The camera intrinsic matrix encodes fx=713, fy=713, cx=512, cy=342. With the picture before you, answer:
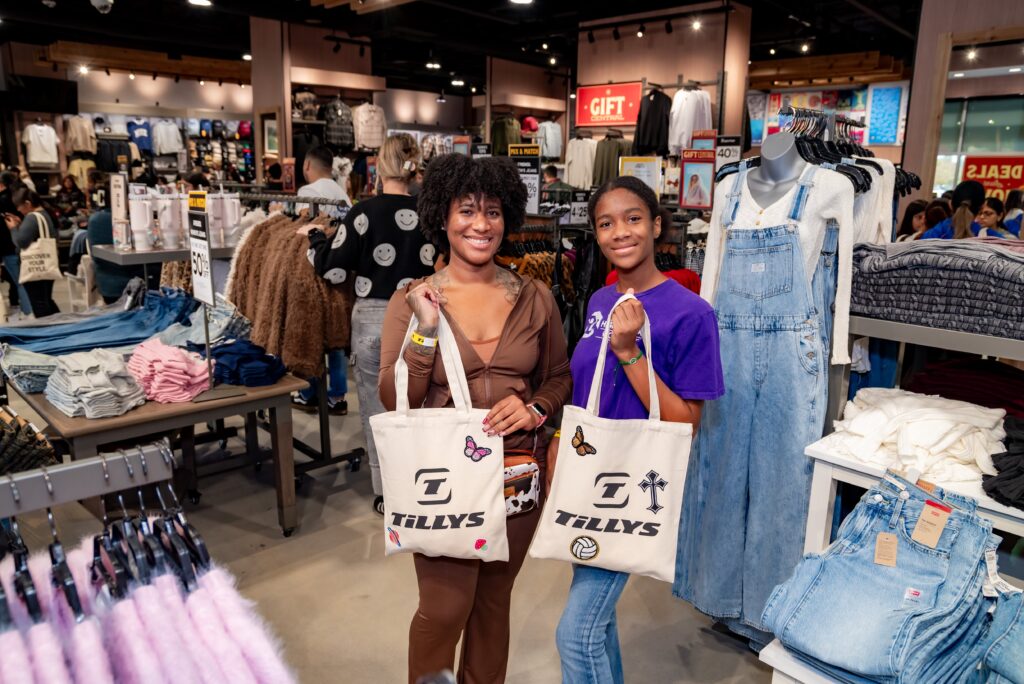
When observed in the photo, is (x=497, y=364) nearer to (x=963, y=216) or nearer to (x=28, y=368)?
(x=28, y=368)

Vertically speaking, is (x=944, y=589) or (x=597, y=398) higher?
(x=597, y=398)

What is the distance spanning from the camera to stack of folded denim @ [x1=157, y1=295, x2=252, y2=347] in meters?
3.39

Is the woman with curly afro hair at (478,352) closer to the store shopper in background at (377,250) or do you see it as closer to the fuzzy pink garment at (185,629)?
the fuzzy pink garment at (185,629)

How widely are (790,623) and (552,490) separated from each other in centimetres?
61

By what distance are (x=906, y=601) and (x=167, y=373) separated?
8.97 ft

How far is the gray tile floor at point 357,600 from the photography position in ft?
8.50

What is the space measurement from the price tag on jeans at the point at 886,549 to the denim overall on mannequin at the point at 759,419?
0.66 meters

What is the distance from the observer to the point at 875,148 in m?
13.9

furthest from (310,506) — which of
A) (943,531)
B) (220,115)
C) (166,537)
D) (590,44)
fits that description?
(220,115)

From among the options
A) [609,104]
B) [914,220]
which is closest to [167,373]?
[914,220]

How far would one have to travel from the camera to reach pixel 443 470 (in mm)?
1601

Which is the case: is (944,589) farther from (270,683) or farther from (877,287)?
(270,683)

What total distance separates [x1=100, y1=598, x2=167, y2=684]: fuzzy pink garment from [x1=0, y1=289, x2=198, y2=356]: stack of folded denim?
8.26 feet

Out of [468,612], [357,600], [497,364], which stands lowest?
[357,600]
